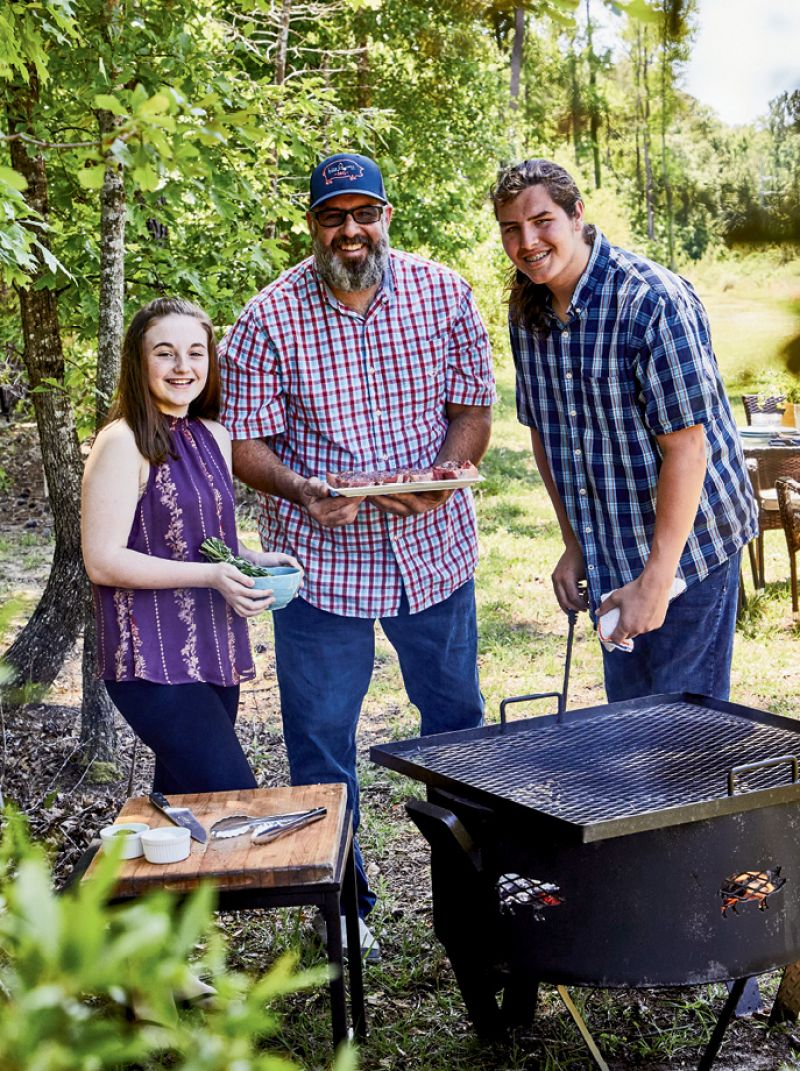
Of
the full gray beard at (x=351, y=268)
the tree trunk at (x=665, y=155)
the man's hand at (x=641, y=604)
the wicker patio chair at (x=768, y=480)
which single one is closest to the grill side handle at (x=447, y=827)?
the man's hand at (x=641, y=604)

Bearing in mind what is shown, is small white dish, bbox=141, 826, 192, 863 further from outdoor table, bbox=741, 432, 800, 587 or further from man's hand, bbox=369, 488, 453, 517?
outdoor table, bbox=741, 432, 800, 587

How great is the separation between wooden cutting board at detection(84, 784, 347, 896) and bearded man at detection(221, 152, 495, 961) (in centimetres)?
54

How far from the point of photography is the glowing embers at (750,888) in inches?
94.2

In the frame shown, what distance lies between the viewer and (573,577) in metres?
3.26

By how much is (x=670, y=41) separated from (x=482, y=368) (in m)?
2.83

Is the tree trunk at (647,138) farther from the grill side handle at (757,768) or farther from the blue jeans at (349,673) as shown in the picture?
the blue jeans at (349,673)

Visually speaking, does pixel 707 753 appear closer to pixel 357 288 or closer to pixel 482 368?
pixel 482 368

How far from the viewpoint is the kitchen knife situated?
8.48ft

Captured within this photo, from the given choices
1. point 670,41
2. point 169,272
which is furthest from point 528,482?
point 670,41

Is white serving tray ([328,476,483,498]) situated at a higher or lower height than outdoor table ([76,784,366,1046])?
higher

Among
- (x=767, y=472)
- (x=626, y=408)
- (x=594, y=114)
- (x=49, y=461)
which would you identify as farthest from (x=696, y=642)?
(x=767, y=472)

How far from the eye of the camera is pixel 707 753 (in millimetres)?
2639

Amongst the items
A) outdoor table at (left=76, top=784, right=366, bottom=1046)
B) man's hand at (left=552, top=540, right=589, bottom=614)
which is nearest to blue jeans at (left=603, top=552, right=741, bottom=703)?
man's hand at (left=552, top=540, right=589, bottom=614)

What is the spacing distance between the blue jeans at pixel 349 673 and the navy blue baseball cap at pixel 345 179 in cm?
114
